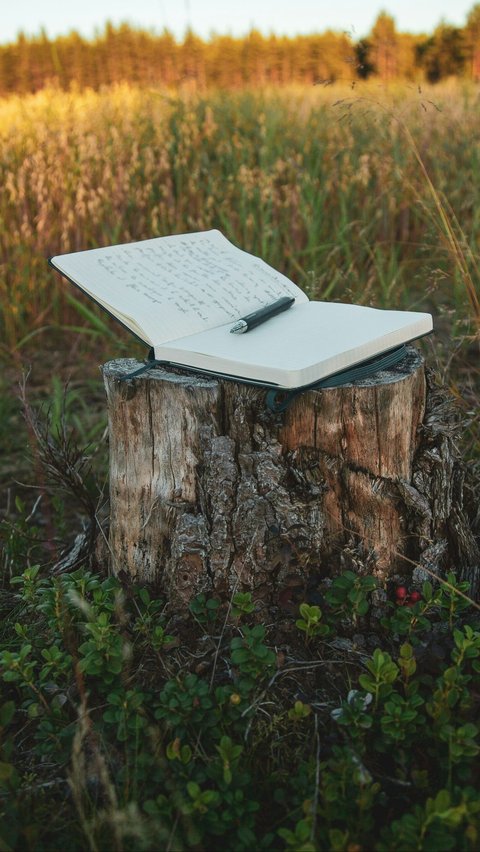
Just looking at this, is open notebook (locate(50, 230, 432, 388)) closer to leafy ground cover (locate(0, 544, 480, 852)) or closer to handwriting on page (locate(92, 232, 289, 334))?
handwriting on page (locate(92, 232, 289, 334))

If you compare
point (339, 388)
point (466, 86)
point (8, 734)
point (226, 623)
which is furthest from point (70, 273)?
point (466, 86)

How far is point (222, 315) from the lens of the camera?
75.2 inches

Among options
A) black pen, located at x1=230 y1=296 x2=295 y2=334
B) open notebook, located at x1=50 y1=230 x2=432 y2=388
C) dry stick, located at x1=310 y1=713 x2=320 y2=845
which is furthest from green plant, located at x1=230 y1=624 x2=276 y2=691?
black pen, located at x1=230 y1=296 x2=295 y2=334

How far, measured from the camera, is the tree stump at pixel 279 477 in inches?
65.9

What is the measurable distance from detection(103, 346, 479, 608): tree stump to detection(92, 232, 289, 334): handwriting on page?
19cm

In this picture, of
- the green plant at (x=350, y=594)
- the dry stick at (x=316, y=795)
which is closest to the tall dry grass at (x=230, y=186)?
the green plant at (x=350, y=594)

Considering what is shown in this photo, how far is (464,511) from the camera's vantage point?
6.51ft

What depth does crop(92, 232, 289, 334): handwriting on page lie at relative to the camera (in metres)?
1.85

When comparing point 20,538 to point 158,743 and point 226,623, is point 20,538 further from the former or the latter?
point 158,743

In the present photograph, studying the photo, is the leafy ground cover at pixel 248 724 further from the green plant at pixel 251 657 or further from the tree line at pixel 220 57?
the tree line at pixel 220 57

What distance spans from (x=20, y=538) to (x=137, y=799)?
1155 millimetres

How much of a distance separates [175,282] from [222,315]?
5.8 inches

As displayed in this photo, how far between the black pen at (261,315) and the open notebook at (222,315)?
0.01 m

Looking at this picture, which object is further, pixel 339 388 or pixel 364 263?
pixel 364 263
